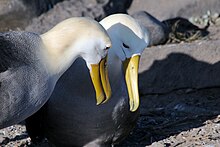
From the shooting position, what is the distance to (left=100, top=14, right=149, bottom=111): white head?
601 centimetres

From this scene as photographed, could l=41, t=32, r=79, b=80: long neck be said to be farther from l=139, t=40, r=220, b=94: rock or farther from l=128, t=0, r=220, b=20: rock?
l=128, t=0, r=220, b=20: rock

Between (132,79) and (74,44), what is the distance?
0.74 m

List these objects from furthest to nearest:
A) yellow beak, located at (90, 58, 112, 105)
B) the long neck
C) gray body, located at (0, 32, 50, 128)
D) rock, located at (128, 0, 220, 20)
A: 1. rock, located at (128, 0, 220, 20)
2. yellow beak, located at (90, 58, 112, 105)
3. the long neck
4. gray body, located at (0, 32, 50, 128)

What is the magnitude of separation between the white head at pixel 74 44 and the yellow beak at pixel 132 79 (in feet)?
1.46

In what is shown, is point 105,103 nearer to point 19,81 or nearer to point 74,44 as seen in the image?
point 74,44

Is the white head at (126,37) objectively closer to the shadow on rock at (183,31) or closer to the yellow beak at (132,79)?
the yellow beak at (132,79)

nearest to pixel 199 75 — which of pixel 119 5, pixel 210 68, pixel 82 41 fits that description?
pixel 210 68

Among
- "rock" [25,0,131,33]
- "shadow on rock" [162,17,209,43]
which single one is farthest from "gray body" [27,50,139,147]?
"rock" [25,0,131,33]

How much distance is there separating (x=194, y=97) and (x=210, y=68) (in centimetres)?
36

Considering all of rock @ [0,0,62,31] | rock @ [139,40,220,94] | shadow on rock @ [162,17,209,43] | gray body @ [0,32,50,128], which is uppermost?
gray body @ [0,32,50,128]

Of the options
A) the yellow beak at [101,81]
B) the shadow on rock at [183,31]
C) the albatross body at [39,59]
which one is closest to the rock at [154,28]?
the shadow on rock at [183,31]

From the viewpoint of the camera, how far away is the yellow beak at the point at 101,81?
573 centimetres

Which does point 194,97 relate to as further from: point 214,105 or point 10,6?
point 10,6

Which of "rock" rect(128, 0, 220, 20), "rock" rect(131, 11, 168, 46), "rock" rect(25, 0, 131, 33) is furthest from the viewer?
"rock" rect(128, 0, 220, 20)
